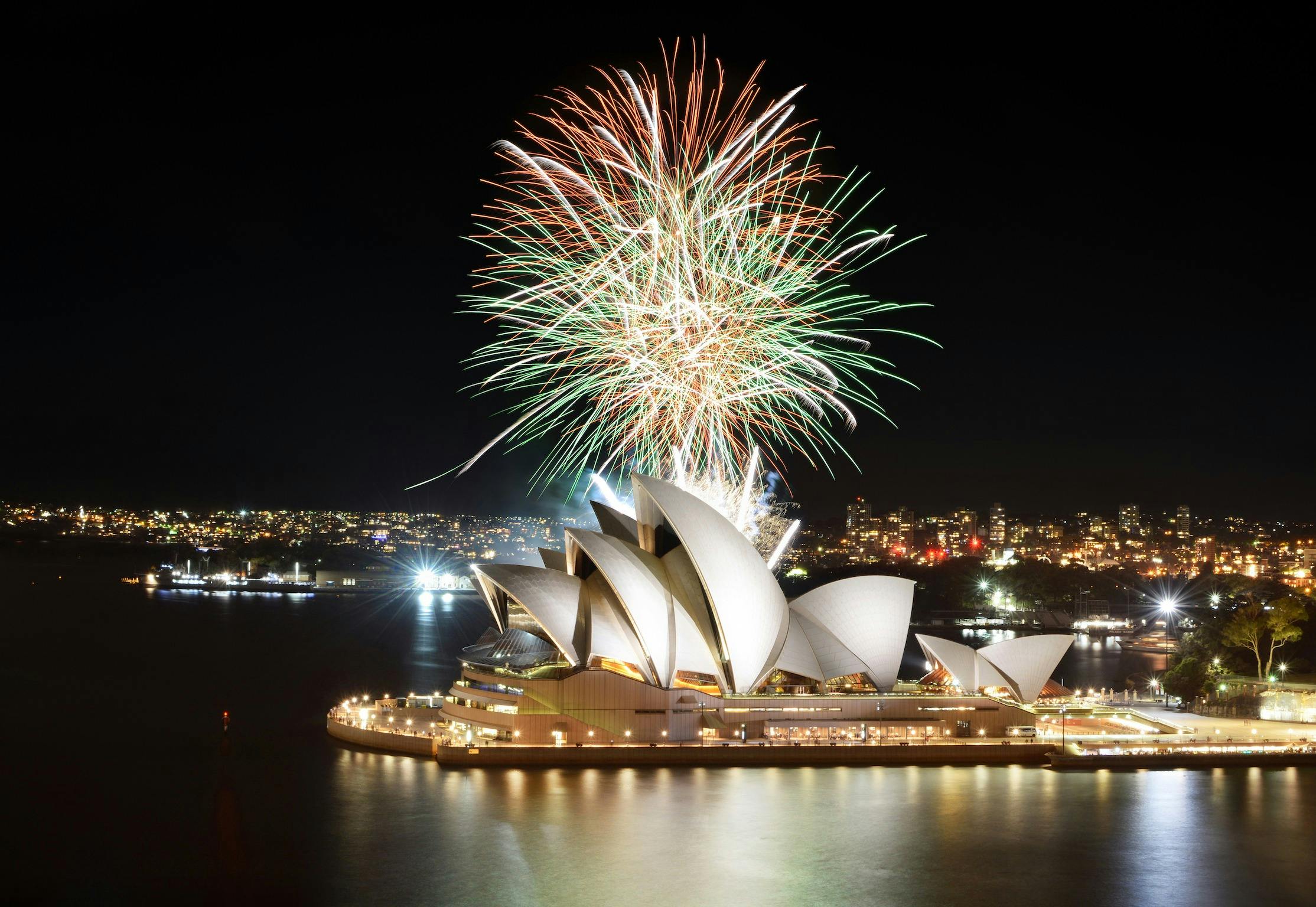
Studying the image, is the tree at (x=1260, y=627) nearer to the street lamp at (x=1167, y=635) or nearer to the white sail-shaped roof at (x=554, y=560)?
the street lamp at (x=1167, y=635)

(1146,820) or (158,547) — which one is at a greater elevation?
(158,547)

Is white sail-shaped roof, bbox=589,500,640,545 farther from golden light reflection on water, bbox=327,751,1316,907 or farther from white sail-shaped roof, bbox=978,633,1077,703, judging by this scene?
white sail-shaped roof, bbox=978,633,1077,703

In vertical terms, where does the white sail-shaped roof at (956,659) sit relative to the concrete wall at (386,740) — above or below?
above

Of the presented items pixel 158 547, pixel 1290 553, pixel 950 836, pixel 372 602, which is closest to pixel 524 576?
pixel 950 836

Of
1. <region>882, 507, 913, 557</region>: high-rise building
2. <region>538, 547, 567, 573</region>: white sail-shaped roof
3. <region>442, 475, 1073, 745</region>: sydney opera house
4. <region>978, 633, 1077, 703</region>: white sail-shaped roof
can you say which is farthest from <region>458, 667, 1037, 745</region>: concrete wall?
<region>882, 507, 913, 557</region>: high-rise building

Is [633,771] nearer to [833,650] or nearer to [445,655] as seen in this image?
[833,650]

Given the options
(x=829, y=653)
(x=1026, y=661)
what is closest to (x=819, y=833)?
(x=829, y=653)

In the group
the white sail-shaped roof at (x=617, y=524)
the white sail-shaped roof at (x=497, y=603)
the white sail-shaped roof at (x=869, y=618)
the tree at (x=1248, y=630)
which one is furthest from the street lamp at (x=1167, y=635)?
the white sail-shaped roof at (x=497, y=603)
